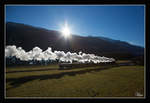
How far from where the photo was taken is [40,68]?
8.29 ft

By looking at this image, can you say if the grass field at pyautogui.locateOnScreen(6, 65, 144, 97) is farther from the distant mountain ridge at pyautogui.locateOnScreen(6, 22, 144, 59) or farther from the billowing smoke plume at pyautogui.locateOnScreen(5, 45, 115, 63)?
the distant mountain ridge at pyautogui.locateOnScreen(6, 22, 144, 59)

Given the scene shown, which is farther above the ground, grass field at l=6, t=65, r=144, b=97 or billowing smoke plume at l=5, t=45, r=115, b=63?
billowing smoke plume at l=5, t=45, r=115, b=63

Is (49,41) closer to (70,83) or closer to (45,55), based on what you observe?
(45,55)

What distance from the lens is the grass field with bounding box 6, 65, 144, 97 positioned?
189 cm

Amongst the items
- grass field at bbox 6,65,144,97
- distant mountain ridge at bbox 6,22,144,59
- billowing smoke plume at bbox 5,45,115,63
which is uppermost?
distant mountain ridge at bbox 6,22,144,59

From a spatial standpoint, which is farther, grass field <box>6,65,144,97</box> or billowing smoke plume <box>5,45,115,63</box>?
billowing smoke plume <box>5,45,115,63</box>

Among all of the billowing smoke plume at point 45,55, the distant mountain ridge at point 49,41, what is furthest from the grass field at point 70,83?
the distant mountain ridge at point 49,41

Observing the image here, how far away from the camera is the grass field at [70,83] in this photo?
74.4 inches

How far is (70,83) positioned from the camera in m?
2.10

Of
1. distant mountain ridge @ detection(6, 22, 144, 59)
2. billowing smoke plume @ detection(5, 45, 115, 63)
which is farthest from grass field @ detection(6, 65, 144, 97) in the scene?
distant mountain ridge @ detection(6, 22, 144, 59)

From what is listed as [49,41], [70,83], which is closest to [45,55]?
[49,41]

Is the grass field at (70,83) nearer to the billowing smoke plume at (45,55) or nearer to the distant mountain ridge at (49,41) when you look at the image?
the billowing smoke plume at (45,55)
